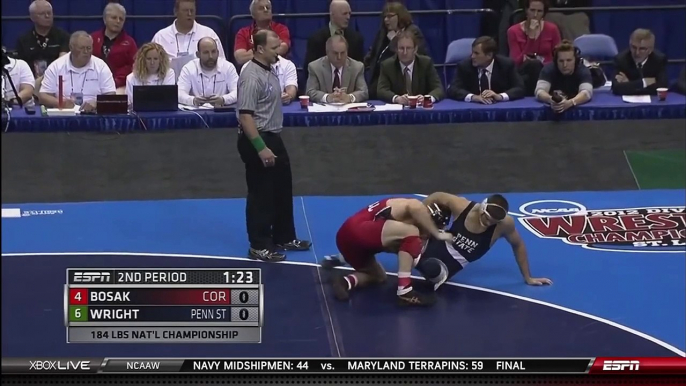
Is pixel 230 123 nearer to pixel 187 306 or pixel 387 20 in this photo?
pixel 387 20

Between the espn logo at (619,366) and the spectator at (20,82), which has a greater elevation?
the spectator at (20,82)

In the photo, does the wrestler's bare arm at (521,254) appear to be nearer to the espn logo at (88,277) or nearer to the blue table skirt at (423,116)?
the blue table skirt at (423,116)

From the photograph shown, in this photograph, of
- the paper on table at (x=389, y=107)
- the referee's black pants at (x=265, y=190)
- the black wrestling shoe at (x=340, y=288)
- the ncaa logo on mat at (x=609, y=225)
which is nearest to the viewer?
the black wrestling shoe at (x=340, y=288)

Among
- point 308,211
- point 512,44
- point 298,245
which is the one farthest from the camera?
point 512,44

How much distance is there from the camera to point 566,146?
602cm

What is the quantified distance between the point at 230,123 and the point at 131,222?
36.1 inches

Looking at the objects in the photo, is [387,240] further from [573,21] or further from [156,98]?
[573,21]

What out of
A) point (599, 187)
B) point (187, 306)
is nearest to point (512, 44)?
point (599, 187)

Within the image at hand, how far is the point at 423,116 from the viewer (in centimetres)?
613

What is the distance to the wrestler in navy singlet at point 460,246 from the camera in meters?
4.72

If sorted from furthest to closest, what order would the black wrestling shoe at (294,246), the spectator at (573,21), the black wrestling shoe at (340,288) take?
1. the spectator at (573,21)
2. the black wrestling shoe at (294,246)
3. the black wrestling shoe at (340,288)

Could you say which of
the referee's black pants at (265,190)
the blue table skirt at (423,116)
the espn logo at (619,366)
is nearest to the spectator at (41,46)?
the blue table skirt at (423,116)

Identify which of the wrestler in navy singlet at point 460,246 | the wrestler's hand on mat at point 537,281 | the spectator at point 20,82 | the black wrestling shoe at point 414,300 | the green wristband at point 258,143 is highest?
the spectator at point 20,82

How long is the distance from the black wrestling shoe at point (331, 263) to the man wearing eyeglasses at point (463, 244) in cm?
43
